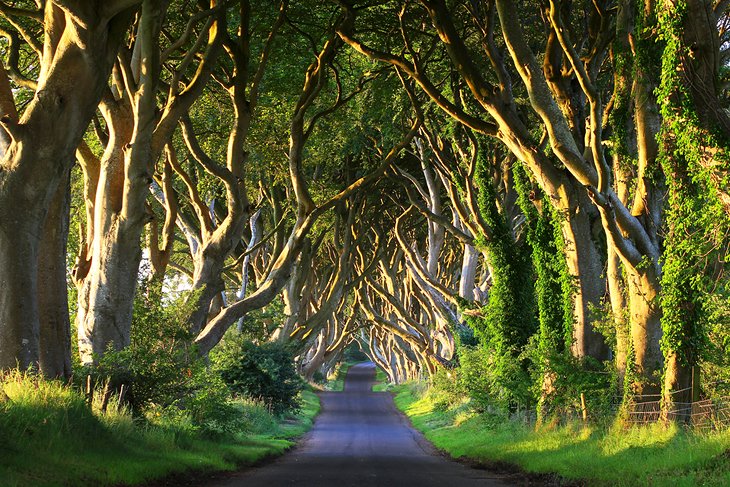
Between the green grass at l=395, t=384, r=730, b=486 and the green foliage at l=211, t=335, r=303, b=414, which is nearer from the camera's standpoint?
the green grass at l=395, t=384, r=730, b=486

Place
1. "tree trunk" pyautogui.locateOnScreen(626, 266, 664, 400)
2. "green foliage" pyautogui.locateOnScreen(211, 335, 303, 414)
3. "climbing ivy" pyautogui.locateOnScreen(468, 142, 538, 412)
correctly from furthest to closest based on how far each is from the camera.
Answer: "green foliage" pyautogui.locateOnScreen(211, 335, 303, 414)
"climbing ivy" pyautogui.locateOnScreen(468, 142, 538, 412)
"tree trunk" pyautogui.locateOnScreen(626, 266, 664, 400)

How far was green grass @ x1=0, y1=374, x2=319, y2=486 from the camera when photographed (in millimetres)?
10039

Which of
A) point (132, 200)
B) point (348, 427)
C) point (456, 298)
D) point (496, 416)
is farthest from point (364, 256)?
point (132, 200)

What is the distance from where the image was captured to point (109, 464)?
38.2 feet

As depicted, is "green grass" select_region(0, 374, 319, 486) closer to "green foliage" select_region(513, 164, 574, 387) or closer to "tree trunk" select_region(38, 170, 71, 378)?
"tree trunk" select_region(38, 170, 71, 378)

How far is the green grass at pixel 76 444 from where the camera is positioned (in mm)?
10039

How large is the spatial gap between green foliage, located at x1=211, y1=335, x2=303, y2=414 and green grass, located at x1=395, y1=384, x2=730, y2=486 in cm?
974

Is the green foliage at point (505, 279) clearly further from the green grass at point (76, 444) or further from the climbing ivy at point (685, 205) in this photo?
the green grass at point (76, 444)

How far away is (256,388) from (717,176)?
22.1 meters

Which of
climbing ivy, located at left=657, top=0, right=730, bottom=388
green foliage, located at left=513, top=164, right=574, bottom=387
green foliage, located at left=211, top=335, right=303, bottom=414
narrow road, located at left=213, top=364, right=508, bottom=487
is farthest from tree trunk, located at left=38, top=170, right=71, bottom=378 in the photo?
green foliage, located at left=211, top=335, right=303, bottom=414

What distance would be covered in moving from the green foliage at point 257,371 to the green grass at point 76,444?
52.0 ft

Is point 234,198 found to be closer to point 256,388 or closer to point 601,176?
point 601,176

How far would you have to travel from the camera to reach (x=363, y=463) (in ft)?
62.0

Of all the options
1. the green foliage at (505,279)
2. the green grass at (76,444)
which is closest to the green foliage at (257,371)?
the green foliage at (505,279)
